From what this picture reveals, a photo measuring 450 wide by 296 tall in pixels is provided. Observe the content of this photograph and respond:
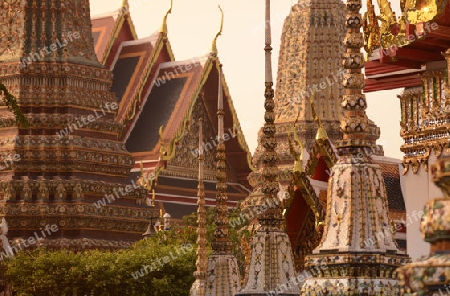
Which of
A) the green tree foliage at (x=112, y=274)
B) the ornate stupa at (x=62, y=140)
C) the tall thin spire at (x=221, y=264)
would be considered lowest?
the tall thin spire at (x=221, y=264)

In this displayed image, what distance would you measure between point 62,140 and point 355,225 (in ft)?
71.1

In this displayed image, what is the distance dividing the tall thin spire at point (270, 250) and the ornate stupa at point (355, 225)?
2.73m

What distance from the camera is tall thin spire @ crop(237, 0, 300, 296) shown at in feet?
29.1

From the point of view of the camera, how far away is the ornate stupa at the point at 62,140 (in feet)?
87.4

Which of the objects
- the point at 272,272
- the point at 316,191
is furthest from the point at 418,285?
the point at 316,191

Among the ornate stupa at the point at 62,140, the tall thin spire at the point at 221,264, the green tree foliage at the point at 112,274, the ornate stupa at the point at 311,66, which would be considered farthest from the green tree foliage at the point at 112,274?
the ornate stupa at the point at 311,66

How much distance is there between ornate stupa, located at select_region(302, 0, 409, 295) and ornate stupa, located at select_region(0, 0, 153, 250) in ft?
67.1

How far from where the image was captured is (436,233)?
11.5ft

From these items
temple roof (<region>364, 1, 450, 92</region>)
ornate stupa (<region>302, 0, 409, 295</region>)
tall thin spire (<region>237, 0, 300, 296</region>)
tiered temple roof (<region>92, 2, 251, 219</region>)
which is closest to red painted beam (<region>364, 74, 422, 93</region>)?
temple roof (<region>364, 1, 450, 92</region>)

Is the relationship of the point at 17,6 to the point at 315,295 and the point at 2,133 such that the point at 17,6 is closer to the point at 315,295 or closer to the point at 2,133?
the point at 2,133

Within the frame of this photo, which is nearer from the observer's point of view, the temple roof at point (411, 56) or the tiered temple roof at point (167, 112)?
the temple roof at point (411, 56)

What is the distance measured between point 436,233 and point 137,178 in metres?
36.4

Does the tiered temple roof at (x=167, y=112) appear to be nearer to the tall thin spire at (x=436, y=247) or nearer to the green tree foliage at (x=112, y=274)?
the green tree foliage at (x=112, y=274)

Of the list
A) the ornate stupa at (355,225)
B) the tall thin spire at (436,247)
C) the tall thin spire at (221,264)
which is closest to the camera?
the tall thin spire at (436,247)
